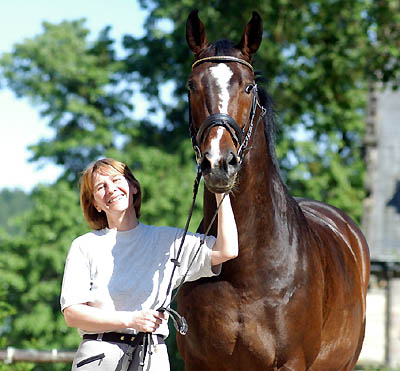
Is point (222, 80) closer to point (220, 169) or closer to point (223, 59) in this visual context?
point (223, 59)

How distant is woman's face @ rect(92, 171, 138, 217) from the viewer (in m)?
3.04

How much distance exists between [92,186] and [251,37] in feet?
3.70

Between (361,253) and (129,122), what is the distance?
14.5m

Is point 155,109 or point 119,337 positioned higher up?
point 155,109

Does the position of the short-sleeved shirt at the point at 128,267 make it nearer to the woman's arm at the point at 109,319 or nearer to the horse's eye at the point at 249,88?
the woman's arm at the point at 109,319

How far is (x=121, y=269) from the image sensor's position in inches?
117

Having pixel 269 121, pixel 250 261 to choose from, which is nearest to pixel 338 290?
pixel 250 261

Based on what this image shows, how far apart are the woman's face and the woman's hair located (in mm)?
24

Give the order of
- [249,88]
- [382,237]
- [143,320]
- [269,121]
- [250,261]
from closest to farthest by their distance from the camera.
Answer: [143,320]
[249,88]
[250,261]
[269,121]
[382,237]

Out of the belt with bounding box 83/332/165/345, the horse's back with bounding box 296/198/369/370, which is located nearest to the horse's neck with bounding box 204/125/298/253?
the horse's back with bounding box 296/198/369/370

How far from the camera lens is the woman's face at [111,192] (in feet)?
9.98

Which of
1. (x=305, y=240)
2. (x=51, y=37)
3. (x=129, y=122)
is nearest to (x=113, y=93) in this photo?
(x=129, y=122)

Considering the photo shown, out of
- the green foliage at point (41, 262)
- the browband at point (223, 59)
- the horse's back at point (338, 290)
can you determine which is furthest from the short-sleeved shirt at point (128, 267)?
the green foliage at point (41, 262)

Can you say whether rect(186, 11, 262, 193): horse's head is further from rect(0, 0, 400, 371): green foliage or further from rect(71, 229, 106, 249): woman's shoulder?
rect(0, 0, 400, 371): green foliage
